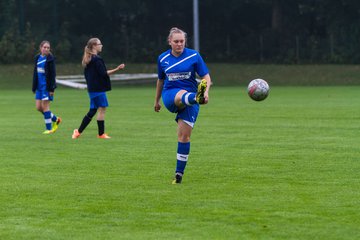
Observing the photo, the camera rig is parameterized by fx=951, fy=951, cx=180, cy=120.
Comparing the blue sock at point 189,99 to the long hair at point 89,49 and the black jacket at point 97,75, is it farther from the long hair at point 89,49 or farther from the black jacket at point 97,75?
the black jacket at point 97,75

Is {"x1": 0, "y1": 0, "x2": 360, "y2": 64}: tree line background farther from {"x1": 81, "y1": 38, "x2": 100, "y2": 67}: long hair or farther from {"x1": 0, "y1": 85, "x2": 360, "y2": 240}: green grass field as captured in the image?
{"x1": 81, "y1": 38, "x2": 100, "y2": 67}: long hair

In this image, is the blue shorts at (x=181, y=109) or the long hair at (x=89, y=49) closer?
the blue shorts at (x=181, y=109)

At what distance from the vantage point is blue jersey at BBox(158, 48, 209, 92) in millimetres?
11375

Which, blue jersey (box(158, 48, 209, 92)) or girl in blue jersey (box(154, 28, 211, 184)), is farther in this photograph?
blue jersey (box(158, 48, 209, 92))

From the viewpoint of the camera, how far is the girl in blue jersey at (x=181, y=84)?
36.8ft

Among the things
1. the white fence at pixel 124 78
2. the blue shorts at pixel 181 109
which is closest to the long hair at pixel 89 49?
the blue shorts at pixel 181 109

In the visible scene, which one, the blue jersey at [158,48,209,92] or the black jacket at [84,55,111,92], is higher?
the blue jersey at [158,48,209,92]

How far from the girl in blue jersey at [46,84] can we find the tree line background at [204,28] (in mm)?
32092

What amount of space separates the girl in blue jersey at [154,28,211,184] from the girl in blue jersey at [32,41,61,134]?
7990 millimetres

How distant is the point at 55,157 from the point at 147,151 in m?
1.59

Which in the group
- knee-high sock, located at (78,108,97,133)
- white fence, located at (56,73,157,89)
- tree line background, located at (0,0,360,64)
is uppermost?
knee-high sock, located at (78,108,97,133)

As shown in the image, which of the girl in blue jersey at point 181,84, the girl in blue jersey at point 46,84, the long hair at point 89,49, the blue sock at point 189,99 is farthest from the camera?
the girl in blue jersey at point 46,84

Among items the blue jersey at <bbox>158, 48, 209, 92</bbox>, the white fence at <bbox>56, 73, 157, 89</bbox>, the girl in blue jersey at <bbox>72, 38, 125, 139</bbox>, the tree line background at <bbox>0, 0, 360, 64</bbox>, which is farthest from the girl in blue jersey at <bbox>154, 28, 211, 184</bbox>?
the tree line background at <bbox>0, 0, 360, 64</bbox>

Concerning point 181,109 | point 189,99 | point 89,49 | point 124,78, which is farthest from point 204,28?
point 189,99
